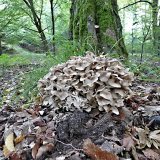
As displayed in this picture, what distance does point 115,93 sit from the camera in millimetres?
1932

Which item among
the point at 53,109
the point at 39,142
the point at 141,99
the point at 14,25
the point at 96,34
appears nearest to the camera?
the point at 39,142

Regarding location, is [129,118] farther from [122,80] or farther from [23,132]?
[23,132]

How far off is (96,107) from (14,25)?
963cm

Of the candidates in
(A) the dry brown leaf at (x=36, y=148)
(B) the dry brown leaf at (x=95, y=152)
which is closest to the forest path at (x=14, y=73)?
(A) the dry brown leaf at (x=36, y=148)

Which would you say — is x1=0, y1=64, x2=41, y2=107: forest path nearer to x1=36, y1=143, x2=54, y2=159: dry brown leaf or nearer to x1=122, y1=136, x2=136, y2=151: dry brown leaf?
x1=36, y1=143, x2=54, y2=159: dry brown leaf

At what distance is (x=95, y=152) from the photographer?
1600 millimetres

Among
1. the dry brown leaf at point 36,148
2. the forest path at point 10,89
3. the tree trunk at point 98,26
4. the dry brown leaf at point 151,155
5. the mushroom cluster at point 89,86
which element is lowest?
the forest path at point 10,89

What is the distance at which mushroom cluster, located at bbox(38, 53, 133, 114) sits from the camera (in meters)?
1.90

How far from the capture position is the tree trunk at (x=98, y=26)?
11.1ft

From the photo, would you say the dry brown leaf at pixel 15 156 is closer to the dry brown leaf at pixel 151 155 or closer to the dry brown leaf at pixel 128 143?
the dry brown leaf at pixel 128 143

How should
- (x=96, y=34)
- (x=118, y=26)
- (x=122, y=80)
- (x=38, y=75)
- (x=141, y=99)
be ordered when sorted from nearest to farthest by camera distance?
(x=122, y=80) → (x=141, y=99) → (x=38, y=75) → (x=96, y=34) → (x=118, y=26)

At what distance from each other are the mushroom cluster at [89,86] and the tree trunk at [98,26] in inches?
51.7

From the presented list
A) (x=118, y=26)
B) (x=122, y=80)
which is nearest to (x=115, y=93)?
(x=122, y=80)

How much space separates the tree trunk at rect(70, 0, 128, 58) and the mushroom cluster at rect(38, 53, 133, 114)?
131 centimetres
